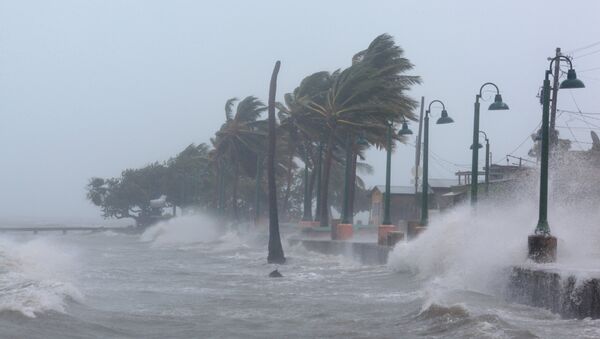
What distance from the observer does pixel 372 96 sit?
4322 cm

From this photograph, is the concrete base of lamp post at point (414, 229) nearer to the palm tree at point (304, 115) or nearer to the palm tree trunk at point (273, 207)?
the palm tree trunk at point (273, 207)

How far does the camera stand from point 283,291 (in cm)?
2033

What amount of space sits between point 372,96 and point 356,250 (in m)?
11.5

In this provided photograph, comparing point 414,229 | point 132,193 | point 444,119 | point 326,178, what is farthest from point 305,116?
point 132,193

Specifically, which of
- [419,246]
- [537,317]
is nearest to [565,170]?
[419,246]

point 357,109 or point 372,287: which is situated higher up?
point 357,109

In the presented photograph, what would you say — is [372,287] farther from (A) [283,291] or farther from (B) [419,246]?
(B) [419,246]

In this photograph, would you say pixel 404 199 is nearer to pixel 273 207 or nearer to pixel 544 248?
pixel 273 207

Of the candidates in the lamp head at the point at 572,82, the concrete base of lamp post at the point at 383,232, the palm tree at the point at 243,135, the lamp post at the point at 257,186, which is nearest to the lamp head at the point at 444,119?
the concrete base of lamp post at the point at 383,232

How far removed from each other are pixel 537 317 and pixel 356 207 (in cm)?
8062

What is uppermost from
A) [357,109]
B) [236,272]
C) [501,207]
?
[357,109]

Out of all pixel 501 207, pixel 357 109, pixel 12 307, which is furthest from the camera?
pixel 357 109

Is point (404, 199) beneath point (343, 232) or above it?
above

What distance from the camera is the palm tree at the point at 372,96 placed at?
141 ft
